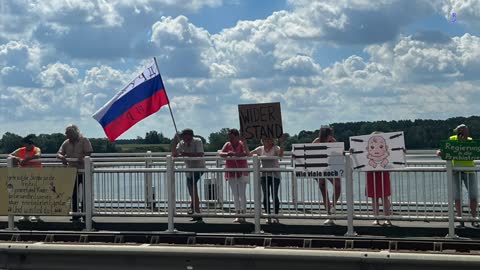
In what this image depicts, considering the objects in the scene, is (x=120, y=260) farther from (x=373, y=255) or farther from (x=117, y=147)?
(x=117, y=147)

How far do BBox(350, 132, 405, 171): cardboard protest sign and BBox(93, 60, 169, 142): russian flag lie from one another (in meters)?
4.15

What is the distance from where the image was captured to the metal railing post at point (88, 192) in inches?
496

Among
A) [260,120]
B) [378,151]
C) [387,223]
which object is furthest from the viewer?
[260,120]

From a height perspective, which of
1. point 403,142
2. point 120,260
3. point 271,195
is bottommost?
point 120,260

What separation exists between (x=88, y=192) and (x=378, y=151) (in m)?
4.80

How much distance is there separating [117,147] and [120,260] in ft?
55.5

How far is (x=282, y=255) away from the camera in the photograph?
1012 cm

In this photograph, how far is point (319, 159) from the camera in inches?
456

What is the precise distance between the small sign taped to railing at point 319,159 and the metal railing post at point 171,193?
201 centimetres

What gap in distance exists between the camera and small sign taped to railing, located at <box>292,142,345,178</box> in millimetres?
11492

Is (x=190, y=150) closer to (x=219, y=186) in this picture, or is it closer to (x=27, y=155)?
(x=219, y=186)

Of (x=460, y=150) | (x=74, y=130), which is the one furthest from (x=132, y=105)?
(x=460, y=150)

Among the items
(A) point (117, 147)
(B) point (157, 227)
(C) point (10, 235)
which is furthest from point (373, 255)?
(A) point (117, 147)

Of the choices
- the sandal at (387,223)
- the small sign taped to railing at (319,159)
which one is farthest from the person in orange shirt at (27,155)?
the sandal at (387,223)
